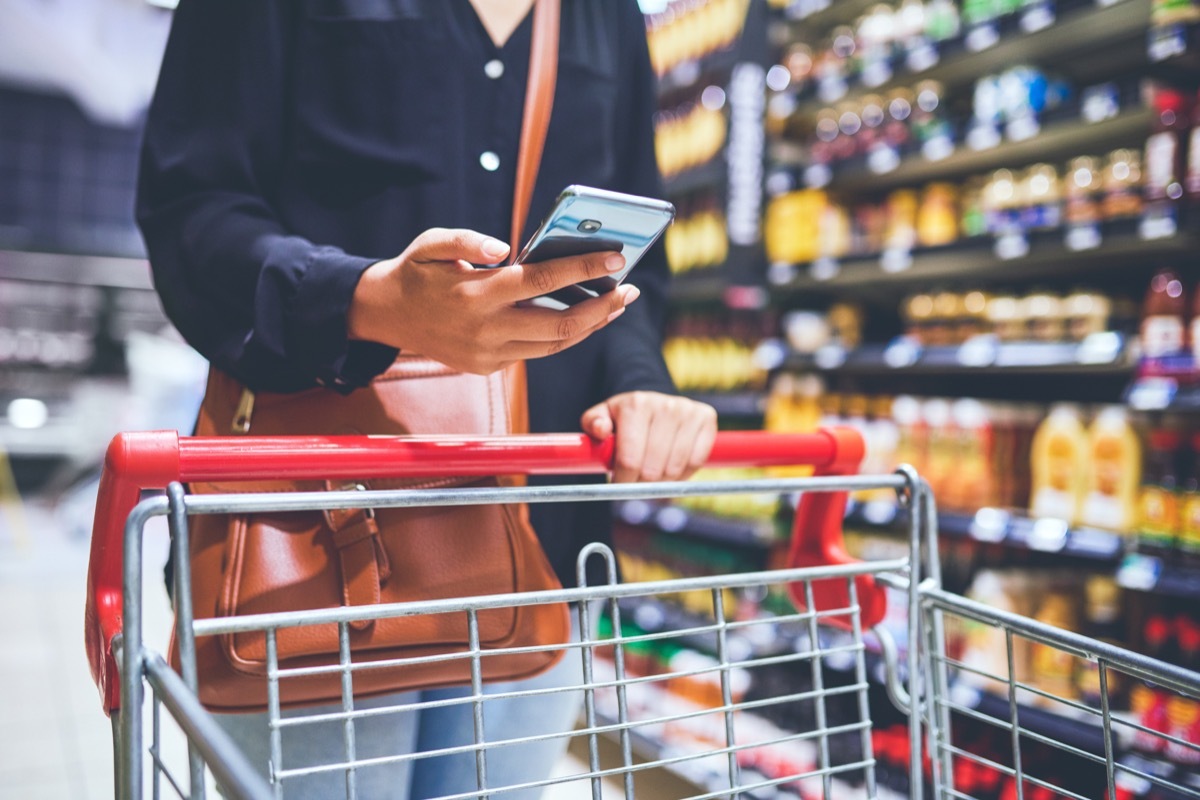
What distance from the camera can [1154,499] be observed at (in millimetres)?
2078

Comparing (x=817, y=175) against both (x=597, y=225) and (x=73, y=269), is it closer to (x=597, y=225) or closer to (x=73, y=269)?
(x=597, y=225)

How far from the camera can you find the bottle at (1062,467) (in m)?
2.34

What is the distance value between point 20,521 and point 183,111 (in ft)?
21.2

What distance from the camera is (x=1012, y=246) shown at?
2.43m

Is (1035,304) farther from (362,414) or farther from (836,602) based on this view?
(362,414)

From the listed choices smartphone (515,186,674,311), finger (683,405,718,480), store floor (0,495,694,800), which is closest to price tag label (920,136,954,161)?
store floor (0,495,694,800)

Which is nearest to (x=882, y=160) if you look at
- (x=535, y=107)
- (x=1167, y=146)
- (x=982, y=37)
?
(x=982, y=37)

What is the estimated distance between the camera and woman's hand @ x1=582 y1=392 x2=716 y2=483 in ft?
3.05

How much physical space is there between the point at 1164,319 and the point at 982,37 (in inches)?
36.3

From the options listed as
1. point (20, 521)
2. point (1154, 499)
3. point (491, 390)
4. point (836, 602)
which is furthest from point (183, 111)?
point (20, 521)

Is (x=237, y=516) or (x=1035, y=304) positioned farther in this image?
(x=1035, y=304)

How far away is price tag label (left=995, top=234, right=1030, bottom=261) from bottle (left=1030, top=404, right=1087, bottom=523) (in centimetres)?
41

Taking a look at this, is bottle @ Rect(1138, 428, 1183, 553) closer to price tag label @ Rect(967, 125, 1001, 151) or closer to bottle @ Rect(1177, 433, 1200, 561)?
bottle @ Rect(1177, 433, 1200, 561)

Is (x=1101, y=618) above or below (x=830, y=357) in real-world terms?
below
